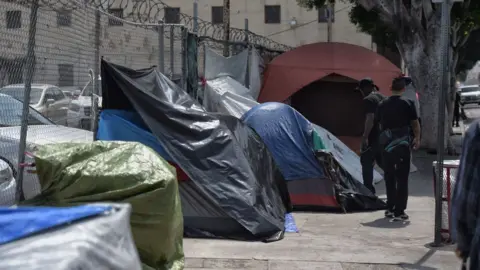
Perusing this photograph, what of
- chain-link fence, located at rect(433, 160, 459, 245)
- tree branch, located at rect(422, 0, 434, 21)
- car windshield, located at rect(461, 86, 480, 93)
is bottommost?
car windshield, located at rect(461, 86, 480, 93)

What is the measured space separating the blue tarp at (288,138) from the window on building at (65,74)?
10.1 ft

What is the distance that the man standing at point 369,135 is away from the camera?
8797 mm

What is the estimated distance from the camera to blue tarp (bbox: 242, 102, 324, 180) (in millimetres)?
8680

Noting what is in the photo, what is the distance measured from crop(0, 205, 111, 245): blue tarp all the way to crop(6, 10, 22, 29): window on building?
109 inches

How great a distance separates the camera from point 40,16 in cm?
541

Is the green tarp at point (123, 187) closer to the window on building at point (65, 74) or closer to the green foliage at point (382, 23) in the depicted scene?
the window on building at point (65, 74)

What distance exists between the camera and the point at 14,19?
16.9 feet

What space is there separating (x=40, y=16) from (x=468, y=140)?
344 centimetres

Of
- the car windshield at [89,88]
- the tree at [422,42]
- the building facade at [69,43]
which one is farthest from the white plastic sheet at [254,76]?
the car windshield at [89,88]

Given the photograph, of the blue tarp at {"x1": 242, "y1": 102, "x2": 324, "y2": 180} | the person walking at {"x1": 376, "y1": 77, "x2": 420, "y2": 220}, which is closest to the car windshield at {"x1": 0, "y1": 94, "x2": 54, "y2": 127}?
the blue tarp at {"x1": 242, "y1": 102, "x2": 324, "y2": 180}

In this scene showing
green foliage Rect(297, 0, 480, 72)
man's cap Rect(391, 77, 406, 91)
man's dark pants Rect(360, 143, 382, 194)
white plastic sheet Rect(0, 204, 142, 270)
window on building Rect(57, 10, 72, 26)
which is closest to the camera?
white plastic sheet Rect(0, 204, 142, 270)

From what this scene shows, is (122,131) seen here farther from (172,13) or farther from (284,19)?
(284,19)

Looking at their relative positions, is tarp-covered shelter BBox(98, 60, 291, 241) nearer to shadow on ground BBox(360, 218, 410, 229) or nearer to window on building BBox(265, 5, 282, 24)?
shadow on ground BBox(360, 218, 410, 229)

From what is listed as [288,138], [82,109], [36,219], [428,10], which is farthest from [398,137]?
[428,10]
